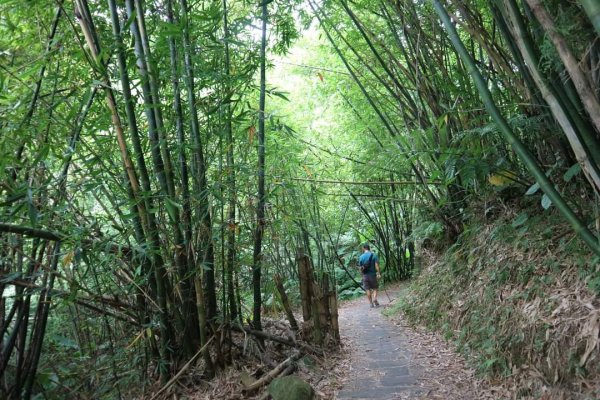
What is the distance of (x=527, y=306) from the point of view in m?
2.85

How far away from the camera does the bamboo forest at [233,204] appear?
2283 mm

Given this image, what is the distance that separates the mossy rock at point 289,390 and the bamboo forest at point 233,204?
12mm

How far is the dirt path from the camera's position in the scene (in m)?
2.95

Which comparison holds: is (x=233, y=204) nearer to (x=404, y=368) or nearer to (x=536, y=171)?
(x=404, y=368)

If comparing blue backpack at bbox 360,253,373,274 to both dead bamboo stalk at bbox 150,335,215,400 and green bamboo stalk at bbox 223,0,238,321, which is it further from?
dead bamboo stalk at bbox 150,335,215,400

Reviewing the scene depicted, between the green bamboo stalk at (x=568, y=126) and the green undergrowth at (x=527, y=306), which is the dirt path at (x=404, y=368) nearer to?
the green undergrowth at (x=527, y=306)

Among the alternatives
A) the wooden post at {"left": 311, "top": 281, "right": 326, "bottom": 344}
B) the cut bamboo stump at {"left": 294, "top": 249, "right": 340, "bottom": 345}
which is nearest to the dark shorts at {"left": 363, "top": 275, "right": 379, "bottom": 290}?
the cut bamboo stump at {"left": 294, "top": 249, "right": 340, "bottom": 345}

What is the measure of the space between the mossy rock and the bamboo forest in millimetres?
12

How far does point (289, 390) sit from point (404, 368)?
1156 mm

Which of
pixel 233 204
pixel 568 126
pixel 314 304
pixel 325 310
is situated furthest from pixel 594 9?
pixel 325 310

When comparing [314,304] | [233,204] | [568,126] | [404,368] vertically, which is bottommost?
[404,368]

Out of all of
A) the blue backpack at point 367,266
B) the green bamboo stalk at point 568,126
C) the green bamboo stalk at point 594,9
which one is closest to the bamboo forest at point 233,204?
the green bamboo stalk at point 568,126

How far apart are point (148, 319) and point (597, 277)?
8.86 ft

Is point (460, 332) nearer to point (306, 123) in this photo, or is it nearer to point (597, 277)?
point (597, 277)
